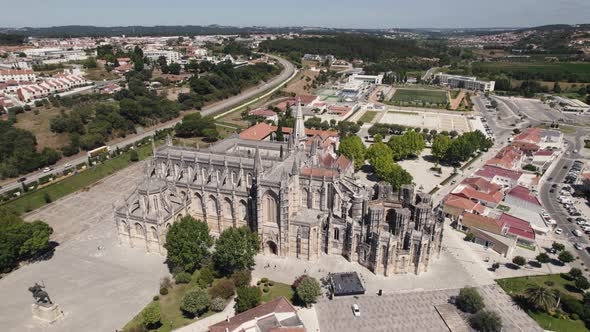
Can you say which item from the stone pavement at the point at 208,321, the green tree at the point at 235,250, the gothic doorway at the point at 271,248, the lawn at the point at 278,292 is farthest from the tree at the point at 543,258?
the stone pavement at the point at 208,321

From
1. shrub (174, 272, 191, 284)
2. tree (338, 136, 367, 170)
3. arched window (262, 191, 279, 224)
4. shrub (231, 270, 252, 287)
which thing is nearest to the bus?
shrub (174, 272, 191, 284)

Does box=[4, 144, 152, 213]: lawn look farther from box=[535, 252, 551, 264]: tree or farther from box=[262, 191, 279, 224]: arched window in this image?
box=[535, 252, 551, 264]: tree

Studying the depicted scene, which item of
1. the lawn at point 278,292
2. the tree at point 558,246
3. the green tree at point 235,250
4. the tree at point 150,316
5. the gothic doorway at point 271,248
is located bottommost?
the lawn at point 278,292

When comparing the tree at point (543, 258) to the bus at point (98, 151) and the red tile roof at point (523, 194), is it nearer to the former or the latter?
the red tile roof at point (523, 194)

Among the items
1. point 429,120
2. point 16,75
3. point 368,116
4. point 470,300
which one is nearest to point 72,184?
point 470,300

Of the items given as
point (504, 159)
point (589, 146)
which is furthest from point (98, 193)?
point (589, 146)

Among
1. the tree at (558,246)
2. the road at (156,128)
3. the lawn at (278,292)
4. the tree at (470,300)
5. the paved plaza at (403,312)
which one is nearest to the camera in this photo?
the paved plaza at (403,312)
